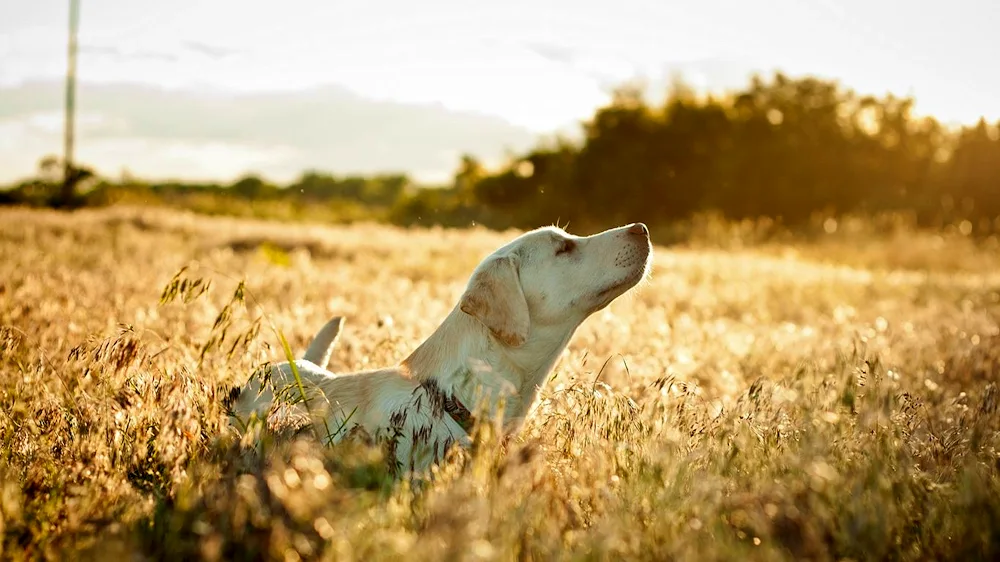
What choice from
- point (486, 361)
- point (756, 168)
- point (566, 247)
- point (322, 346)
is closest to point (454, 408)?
point (486, 361)

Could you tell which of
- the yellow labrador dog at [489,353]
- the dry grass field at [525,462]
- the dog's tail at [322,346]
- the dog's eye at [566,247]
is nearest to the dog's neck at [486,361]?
the yellow labrador dog at [489,353]

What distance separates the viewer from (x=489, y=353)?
3900mm

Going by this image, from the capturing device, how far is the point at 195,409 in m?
3.36

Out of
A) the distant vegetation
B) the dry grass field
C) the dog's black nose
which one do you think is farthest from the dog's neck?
the distant vegetation

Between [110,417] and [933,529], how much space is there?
10.2ft

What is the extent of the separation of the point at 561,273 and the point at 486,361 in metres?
0.66

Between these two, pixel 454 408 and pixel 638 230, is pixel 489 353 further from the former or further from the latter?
pixel 638 230

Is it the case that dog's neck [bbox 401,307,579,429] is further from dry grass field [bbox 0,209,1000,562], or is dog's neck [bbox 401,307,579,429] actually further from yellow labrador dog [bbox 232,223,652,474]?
dry grass field [bbox 0,209,1000,562]

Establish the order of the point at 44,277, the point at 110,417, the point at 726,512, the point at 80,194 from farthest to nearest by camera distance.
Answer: the point at 80,194
the point at 44,277
the point at 110,417
the point at 726,512

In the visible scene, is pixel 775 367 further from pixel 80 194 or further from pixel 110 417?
pixel 80 194

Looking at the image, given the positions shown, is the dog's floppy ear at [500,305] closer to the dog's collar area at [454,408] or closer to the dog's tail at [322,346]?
the dog's collar area at [454,408]

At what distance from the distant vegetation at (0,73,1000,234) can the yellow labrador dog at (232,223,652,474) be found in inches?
1046

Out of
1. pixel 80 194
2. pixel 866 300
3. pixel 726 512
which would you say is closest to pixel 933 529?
pixel 726 512

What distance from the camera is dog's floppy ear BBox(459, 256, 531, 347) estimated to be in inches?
150
